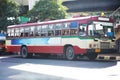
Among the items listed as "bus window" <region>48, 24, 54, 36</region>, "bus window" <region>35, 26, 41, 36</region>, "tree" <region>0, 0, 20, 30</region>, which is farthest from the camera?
"tree" <region>0, 0, 20, 30</region>

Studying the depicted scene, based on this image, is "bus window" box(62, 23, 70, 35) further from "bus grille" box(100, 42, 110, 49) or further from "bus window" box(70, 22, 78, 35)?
"bus grille" box(100, 42, 110, 49)

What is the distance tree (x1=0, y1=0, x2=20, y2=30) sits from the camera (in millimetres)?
39062

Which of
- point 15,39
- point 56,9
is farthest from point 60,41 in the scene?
point 56,9

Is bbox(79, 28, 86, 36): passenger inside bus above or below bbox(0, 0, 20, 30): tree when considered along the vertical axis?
below

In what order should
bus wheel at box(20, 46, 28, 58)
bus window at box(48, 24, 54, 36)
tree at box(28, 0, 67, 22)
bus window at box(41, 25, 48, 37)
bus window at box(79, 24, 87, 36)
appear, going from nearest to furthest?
bus window at box(79, 24, 87, 36) → bus window at box(48, 24, 54, 36) → bus window at box(41, 25, 48, 37) → bus wheel at box(20, 46, 28, 58) → tree at box(28, 0, 67, 22)

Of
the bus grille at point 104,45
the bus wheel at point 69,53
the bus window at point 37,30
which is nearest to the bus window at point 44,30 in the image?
the bus window at point 37,30

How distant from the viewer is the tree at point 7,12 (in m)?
39.1

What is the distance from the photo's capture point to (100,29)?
69.9 ft

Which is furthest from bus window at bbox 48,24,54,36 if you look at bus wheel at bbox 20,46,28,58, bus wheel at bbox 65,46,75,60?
bus wheel at bbox 20,46,28,58

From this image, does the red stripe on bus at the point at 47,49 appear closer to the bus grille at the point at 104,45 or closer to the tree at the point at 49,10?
the bus grille at the point at 104,45

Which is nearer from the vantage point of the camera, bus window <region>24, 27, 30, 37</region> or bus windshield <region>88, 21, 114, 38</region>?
bus windshield <region>88, 21, 114, 38</region>

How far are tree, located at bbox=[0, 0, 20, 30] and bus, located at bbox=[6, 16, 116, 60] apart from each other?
11.8m

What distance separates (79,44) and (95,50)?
1096 mm

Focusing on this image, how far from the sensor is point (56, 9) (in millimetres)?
32719
